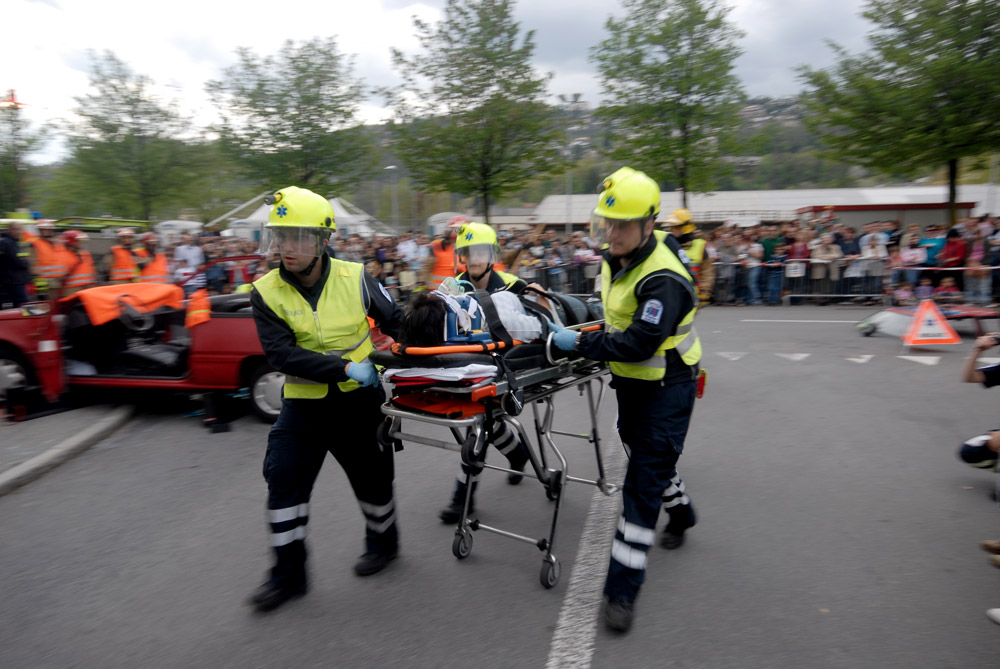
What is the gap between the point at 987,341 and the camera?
14.3 feet

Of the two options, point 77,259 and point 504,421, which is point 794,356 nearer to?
point 504,421

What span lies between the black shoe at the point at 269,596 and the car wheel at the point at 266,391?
11.7 ft

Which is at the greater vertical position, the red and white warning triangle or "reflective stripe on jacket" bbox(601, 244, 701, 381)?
"reflective stripe on jacket" bbox(601, 244, 701, 381)

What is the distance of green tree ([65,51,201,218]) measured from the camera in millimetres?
25719

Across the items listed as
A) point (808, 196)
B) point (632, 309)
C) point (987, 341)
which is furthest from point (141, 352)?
point (808, 196)

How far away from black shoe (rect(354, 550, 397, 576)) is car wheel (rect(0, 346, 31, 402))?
5.09m

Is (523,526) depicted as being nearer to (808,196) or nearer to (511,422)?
(511,422)

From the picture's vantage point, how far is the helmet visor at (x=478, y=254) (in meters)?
4.94

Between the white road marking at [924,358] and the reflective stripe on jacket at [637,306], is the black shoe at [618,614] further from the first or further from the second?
the white road marking at [924,358]

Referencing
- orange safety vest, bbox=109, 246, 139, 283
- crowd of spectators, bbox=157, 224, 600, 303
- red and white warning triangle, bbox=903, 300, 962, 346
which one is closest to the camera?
orange safety vest, bbox=109, 246, 139, 283

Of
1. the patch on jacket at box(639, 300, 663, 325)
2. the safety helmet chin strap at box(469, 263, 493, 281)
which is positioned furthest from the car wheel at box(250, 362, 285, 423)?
the patch on jacket at box(639, 300, 663, 325)

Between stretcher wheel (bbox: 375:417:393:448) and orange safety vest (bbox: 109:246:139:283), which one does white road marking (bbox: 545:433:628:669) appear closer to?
stretcher wheel (bbox: 375:417:393:448)

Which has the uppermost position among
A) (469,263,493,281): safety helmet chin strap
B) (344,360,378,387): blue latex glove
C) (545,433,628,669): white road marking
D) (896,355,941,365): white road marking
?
(469,263,493,281): safety helmet chin strap

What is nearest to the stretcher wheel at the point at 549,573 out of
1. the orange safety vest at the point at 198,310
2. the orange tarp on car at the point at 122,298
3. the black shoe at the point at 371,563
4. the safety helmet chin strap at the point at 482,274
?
the black shoe at the point at 371,563
